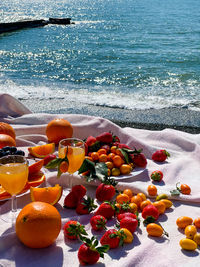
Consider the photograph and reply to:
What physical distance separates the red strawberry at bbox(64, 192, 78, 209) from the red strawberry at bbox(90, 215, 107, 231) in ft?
0.91

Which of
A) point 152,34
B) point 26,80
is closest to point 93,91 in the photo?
point 26,80

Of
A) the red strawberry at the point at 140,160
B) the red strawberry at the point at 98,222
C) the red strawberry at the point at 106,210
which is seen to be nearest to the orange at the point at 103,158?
the red strawberry at the point at 140,160

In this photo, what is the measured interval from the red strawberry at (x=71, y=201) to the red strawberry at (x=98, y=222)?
0.91 ft

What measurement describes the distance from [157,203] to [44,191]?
803mm

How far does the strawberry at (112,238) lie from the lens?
217 centimetres

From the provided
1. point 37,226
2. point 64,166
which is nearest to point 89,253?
point 37,226

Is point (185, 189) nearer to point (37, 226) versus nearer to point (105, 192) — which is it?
point (105, 192)

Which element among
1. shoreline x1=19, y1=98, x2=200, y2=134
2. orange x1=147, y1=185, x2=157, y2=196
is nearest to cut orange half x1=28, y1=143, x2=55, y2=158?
orange x1=147, y1=185, x2=157, y2=196

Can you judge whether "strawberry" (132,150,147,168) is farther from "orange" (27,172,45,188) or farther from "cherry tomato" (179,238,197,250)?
"cherry tomato" (179,238,197,250)

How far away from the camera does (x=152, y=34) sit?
24.6m

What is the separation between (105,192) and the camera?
8.91 ft

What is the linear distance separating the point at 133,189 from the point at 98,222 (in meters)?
0.64

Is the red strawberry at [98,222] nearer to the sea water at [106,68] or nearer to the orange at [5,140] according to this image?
the orange at [5,140]

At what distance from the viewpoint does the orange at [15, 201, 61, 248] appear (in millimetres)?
2102
